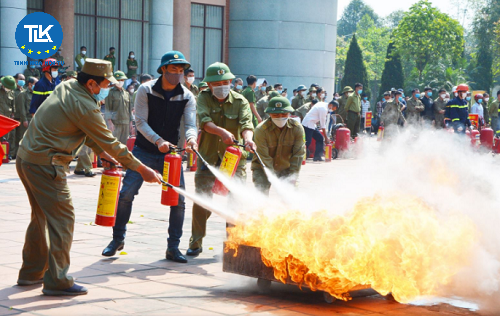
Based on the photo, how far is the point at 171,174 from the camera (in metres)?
7.04

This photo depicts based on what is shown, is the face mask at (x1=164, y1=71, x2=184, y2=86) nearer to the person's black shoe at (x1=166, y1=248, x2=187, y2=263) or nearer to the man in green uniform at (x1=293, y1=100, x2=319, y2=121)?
the person's black shoe at (x1=166, y1=248, x2=187, y2=263)

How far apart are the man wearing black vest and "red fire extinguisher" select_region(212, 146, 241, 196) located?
0.36 meters

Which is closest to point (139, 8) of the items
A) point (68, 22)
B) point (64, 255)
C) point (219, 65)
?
point (68, 22)

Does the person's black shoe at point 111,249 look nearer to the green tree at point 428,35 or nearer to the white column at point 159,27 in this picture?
Answer: the white column at point 159,27

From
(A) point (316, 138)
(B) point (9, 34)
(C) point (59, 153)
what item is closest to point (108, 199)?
(C) point (59, 153)

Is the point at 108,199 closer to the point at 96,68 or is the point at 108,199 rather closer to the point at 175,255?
the point at 175,255

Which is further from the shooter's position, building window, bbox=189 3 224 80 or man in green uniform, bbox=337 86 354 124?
building window, bbox=189 3 224 80

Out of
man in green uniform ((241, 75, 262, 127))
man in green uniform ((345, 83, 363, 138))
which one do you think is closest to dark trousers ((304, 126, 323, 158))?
man in green uniform ((241, 75, 262, 127))

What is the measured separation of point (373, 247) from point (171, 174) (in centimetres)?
231

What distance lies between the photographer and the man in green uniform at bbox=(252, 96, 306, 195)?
26.2ft

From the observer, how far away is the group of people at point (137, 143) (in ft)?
18.7

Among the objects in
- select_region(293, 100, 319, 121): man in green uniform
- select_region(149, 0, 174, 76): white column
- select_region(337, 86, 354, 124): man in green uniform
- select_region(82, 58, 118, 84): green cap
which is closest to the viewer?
select_region(82, 58, 118, 84): green cap

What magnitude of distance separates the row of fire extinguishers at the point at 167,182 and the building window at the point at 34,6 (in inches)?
778

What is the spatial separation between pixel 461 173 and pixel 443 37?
163ft
